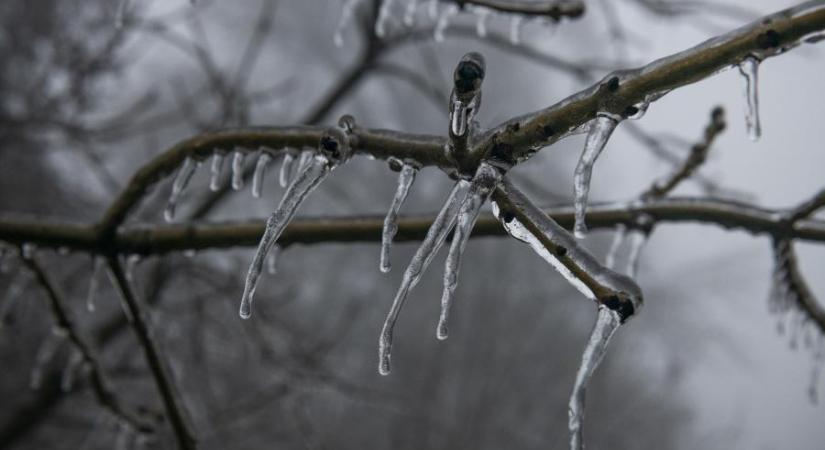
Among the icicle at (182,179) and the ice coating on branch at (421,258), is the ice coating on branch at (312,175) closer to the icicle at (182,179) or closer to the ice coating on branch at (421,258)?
the ice coating on branch at (421,258)

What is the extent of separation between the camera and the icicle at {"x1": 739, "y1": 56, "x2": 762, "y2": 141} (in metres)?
0.64

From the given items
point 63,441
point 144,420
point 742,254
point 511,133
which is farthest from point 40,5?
point 742,254

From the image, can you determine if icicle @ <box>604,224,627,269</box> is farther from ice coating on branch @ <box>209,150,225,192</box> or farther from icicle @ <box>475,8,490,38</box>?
ice coating on branch @ <box>209,150,225,192</box>

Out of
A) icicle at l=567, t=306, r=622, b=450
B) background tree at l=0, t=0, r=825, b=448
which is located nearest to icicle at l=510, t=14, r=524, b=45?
background tree at l=0, t=0, r=825, b=448

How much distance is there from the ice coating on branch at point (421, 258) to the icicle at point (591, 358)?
169 millimetres

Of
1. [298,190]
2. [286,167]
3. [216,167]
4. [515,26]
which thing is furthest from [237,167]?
[515,26]

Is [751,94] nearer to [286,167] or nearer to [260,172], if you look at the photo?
[286,167]

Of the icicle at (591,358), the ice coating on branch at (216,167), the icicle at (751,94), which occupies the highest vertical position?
the icicle at (751,94)

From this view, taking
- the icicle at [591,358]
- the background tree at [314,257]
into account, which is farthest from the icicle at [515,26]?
the icicle at [591,358]

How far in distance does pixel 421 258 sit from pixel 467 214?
0.06 m

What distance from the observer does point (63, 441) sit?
443cm

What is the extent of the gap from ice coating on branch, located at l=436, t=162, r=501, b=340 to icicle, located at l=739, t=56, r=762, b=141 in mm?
265

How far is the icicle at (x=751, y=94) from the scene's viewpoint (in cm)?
64

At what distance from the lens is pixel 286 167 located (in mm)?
913
